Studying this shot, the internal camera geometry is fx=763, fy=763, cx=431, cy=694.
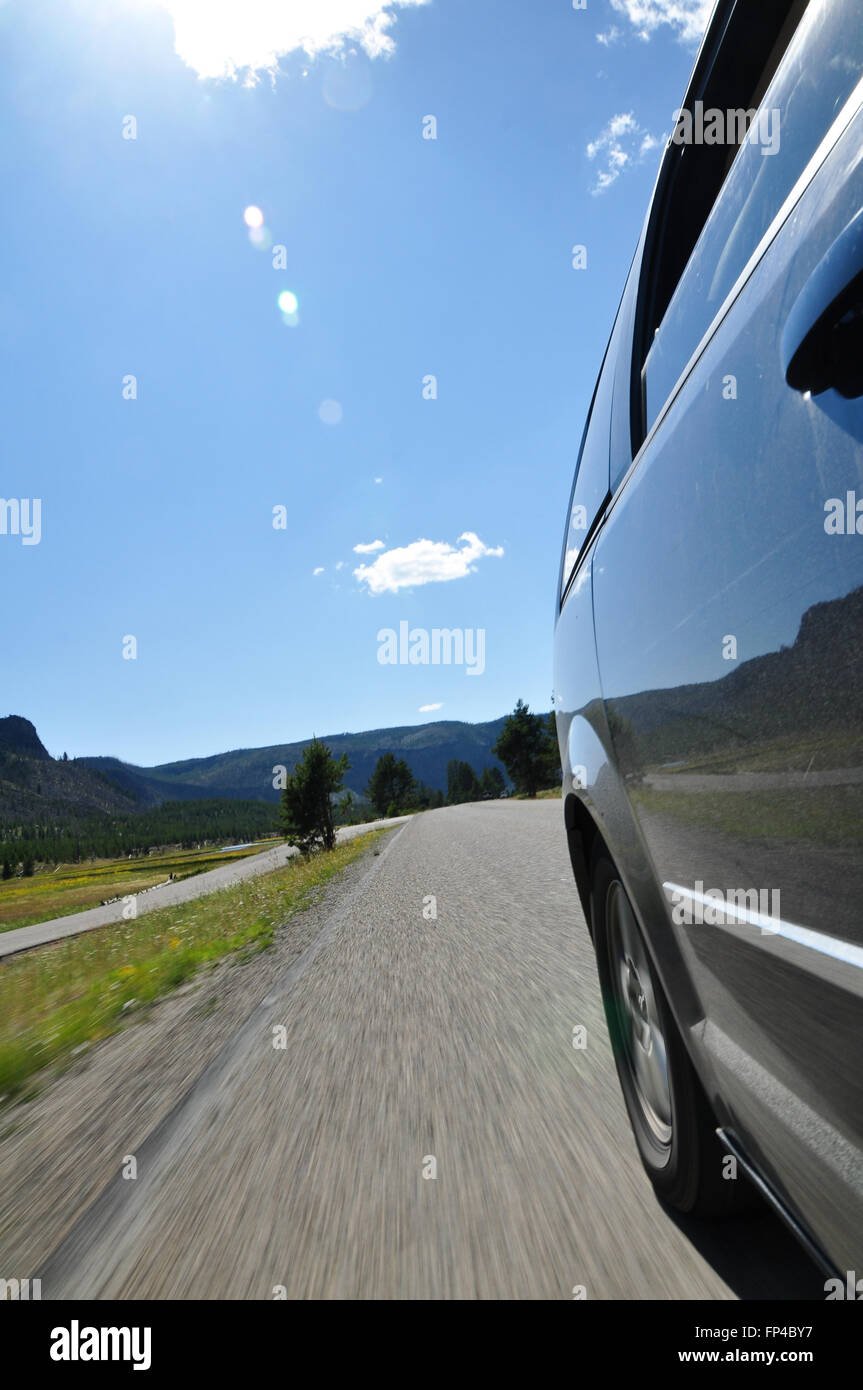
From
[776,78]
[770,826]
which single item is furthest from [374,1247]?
[776,78]

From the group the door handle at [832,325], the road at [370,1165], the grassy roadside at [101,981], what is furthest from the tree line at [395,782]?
the grassy roadside at [101,981]

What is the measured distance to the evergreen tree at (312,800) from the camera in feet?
116

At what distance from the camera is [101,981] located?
6480mm

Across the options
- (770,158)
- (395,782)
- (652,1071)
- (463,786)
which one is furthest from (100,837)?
(770,158)

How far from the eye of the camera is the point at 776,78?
1222 millimetres

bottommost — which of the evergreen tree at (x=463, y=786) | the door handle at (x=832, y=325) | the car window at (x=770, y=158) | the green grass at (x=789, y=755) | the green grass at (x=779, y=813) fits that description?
the evergreen tree at (x=463, y=786)

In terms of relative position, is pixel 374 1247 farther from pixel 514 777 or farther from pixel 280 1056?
pixel 514 777

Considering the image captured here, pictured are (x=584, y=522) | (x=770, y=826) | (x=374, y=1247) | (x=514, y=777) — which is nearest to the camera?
(x=770, y=826)

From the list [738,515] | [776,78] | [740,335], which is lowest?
[738,515]

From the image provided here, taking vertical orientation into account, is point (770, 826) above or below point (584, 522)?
below

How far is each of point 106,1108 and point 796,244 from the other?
3646 millimetres

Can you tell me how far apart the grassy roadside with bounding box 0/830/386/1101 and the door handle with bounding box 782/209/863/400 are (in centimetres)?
417

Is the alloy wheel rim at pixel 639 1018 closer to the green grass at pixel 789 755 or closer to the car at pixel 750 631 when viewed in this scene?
the car at pixel 750 631
